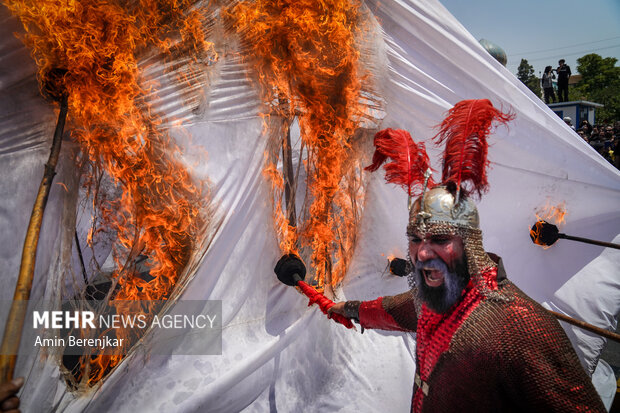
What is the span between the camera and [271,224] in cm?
307

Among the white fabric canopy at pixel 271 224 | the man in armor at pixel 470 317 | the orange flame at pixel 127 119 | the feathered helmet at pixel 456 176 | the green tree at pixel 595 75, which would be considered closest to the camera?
the man in armor at pixel 470 317

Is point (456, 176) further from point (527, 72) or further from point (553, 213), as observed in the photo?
point (527, 72)

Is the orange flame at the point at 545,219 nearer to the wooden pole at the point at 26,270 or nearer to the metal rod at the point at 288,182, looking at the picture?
the metal rod at the point at 288,182

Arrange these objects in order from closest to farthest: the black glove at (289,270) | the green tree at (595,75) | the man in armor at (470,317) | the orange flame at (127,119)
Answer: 1. the man in armor at (470,317)
2. the orange flame at (127,119)
3. the black glove at (289,270)
4. the green tree at (595,75)

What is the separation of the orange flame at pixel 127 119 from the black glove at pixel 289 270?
2.23ft

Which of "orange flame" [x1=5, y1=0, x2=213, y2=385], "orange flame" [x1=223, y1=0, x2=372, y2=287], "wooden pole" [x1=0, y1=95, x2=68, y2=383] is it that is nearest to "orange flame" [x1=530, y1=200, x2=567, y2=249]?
"orange flame" [x1=223, y1=0, x2=372, y2=287]

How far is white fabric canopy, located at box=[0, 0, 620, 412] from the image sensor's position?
260 cm

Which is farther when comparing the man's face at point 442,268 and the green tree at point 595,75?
the green tree at point 595,75

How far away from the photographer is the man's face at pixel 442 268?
164 cm

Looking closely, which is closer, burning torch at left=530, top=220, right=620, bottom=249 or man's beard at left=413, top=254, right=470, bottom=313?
man's beard at left=413, top=254, right=470, bottom=313

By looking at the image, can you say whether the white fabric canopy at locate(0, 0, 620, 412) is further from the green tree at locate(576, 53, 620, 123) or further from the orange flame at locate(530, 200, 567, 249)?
the green tree at locate(576, 53, 620, 123)

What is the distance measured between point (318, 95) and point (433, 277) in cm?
189

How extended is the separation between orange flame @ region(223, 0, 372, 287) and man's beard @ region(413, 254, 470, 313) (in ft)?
5.32

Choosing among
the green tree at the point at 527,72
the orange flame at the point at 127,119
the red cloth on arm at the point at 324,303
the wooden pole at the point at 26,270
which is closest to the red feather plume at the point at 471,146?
the red cloth on arm at the point at 324,303
